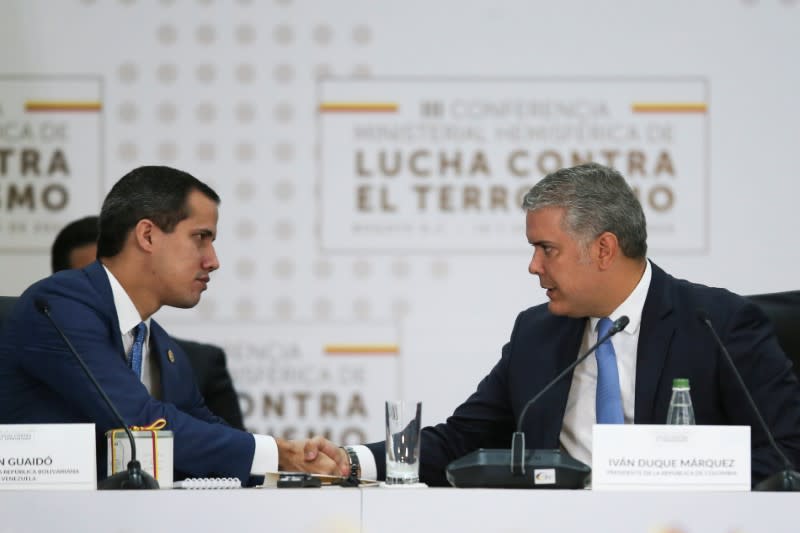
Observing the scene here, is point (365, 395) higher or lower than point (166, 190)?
lower

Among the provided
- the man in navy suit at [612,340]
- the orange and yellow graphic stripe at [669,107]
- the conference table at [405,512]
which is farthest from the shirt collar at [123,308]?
the orange and yellow graphic stripe at [669,107]

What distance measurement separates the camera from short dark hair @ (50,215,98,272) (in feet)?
15.4

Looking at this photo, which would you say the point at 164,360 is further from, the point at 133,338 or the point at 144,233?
the point at 144,233

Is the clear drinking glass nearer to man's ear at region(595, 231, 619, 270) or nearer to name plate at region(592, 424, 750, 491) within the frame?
name plate at region(592, 424, 750, 491)

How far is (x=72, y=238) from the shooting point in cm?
473

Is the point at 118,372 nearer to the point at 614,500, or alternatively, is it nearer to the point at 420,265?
the point at 614,500

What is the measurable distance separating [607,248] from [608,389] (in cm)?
41

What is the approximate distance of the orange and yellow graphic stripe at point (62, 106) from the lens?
16.0 ft

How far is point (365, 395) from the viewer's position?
4.91 m

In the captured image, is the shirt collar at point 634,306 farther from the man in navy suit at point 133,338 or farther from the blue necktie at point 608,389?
the man in navy suit at point 133,338

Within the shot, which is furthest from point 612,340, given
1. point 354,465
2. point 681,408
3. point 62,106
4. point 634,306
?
point 62,106

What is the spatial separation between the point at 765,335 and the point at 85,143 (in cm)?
285

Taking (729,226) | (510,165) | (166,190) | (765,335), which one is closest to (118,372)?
(166,190)

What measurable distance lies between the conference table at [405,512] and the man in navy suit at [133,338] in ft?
2.79
